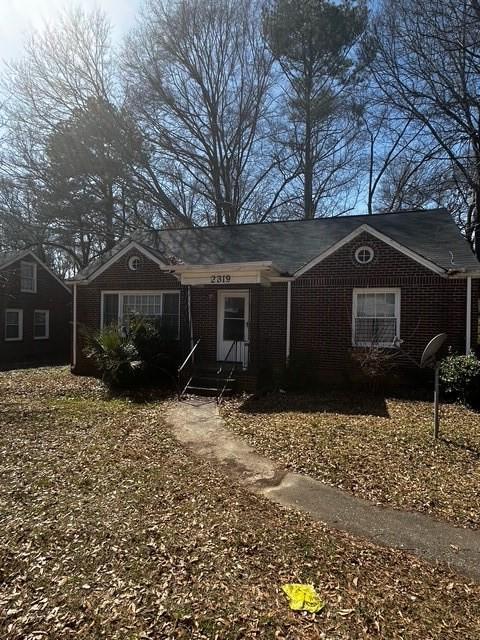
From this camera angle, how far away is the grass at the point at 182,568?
283cm

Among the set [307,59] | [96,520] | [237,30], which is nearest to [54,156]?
[237,30]

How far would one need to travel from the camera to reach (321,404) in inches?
382

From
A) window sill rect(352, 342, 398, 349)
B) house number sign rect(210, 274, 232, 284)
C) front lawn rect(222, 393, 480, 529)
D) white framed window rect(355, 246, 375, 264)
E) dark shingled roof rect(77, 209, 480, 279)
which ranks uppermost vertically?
dark shingled roof rect(77, 209, 480, 279)

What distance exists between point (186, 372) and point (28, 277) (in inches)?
546

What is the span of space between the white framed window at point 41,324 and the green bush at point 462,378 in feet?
64.6

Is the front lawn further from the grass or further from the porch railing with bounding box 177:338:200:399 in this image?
the porch railing with bounding box 177:338:200:399

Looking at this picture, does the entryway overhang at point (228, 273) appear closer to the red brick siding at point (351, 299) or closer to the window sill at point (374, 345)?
the red brick siding at point (351, 299)

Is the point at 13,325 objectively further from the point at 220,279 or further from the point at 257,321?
the point at 257,321

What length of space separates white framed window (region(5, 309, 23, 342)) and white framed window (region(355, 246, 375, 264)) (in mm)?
17164

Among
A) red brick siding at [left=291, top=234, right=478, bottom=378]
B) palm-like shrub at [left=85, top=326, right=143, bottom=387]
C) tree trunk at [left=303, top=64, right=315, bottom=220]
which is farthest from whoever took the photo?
tree trunk at [left=303, top=64, right=315, bottom=220]

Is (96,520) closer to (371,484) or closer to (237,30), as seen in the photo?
(371,484)

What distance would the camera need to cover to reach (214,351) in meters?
12.9

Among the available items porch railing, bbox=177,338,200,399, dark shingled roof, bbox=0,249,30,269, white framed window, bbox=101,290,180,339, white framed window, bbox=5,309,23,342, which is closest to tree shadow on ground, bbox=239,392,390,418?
porch railing, bbox=177,338,200,399

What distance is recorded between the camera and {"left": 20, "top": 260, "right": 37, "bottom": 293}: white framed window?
70.4ft
